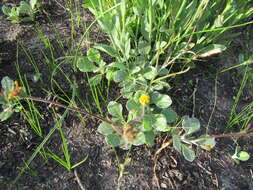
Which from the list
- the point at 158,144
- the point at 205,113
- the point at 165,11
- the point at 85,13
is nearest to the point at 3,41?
the point at 85,13

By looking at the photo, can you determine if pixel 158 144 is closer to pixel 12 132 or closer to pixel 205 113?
pixel 205 113

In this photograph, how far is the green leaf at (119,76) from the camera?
1145 millimetres

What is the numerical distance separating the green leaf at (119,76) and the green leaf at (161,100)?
0.17 metres

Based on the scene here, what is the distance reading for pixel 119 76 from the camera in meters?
1.15

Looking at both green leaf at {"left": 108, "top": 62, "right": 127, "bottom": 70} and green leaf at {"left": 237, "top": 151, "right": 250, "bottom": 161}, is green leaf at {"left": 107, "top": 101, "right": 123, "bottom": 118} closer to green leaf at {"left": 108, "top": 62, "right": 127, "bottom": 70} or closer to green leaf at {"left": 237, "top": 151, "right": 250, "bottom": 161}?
green leaf at {"left": 108, "top": 62, "right": 127, "bottom": 70}

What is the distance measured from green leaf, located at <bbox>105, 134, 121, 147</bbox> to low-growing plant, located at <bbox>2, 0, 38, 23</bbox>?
899mm

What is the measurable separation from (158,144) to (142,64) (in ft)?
1.35

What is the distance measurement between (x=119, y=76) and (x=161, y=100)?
0.76 ft

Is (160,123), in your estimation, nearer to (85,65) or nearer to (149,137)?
(149,137)

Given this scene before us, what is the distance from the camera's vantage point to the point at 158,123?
106cm

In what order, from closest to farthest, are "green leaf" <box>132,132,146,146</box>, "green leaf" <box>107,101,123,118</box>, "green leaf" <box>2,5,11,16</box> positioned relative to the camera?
"green leaf" <box>132,132,146,146</box>, "green leaf" <box>107,101,123,118</box>, "green leaf" <box>2,5,11,16</box>

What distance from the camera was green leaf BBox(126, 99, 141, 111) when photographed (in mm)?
1067

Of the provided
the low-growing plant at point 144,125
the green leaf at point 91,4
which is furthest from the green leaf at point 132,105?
the green leaf at point 91,4

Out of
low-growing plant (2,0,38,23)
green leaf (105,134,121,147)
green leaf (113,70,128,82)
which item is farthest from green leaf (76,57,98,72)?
low-growing plant (2,0,38,23)
